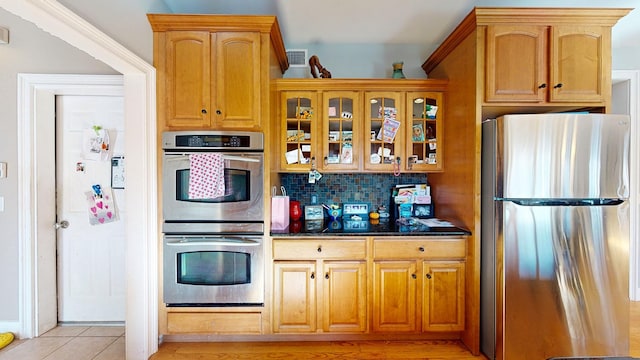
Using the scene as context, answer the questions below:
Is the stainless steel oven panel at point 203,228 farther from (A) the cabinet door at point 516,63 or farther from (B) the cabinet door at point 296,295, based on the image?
(A) the cabinet door at point 516,63

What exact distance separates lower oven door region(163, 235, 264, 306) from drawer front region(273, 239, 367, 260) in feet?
0.52

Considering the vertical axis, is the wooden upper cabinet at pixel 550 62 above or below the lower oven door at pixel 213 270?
above

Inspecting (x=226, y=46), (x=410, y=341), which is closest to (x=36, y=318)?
(x=226, y=46)

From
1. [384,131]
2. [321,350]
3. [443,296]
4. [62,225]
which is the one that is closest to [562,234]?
[443,296]

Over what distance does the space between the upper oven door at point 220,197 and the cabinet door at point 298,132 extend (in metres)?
0.44

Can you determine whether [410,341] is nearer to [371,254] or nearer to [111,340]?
[371,254]

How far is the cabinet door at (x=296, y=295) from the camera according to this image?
207 centimetres

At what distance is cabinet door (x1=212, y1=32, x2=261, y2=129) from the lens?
200 cm

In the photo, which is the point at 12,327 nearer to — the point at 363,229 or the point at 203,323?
the point at 203,323

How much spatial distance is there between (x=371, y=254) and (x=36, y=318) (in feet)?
8.83

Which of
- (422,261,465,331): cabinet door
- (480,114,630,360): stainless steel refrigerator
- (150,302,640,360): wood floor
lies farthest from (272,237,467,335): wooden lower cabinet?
(480,114,630,360): stainless steel refrigerator

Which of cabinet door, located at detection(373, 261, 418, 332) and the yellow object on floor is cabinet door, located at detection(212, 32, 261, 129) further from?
the yellow object on floor

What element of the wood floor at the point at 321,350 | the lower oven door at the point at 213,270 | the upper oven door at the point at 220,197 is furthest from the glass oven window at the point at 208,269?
the wood floor at the point at 321,350

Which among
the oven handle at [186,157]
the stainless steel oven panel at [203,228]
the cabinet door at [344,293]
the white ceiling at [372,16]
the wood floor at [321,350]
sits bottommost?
the wood floor at [321,350]
